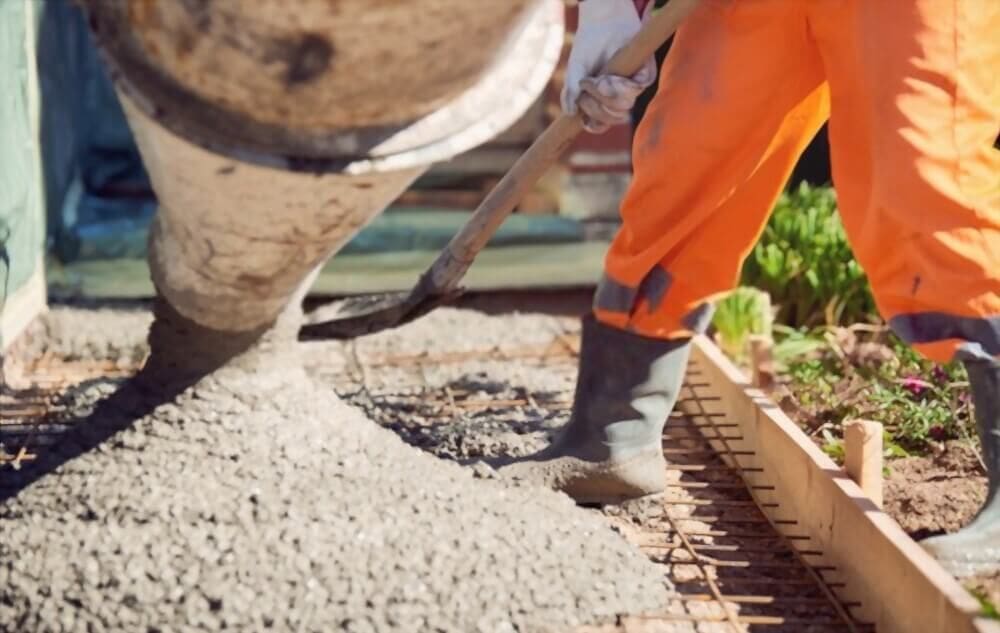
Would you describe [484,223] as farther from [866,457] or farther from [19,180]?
[19,180]

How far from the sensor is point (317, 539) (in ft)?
6.52

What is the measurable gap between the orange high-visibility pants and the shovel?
7 centimetres

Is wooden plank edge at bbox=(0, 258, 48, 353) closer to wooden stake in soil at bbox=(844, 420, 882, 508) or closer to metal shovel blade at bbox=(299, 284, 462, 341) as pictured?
metal shovel blade at bbox=(299, 284, 462, 341)

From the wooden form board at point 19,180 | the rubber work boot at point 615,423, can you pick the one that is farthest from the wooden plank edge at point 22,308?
the rubber work boot at point 615,423

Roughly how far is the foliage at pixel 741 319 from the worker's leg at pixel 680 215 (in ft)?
3.38

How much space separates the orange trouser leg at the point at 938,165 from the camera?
2029mm

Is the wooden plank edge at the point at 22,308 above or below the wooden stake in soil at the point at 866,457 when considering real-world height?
below

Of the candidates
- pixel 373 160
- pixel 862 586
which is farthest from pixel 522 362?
pixel 373 160

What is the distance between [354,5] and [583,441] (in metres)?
1.35

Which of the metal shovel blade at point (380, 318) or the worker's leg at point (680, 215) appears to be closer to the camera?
the worker's leg at point (680, 215)

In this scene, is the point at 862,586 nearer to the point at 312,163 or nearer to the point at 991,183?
the point at 991,183

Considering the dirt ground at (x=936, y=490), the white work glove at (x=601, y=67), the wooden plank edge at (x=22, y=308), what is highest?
the white work glove at (x=601, y=67)

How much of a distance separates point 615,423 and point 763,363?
765 millimetres

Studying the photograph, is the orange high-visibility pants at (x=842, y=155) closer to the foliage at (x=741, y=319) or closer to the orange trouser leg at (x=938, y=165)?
the orange trouser leg at (x=938, y=165)
